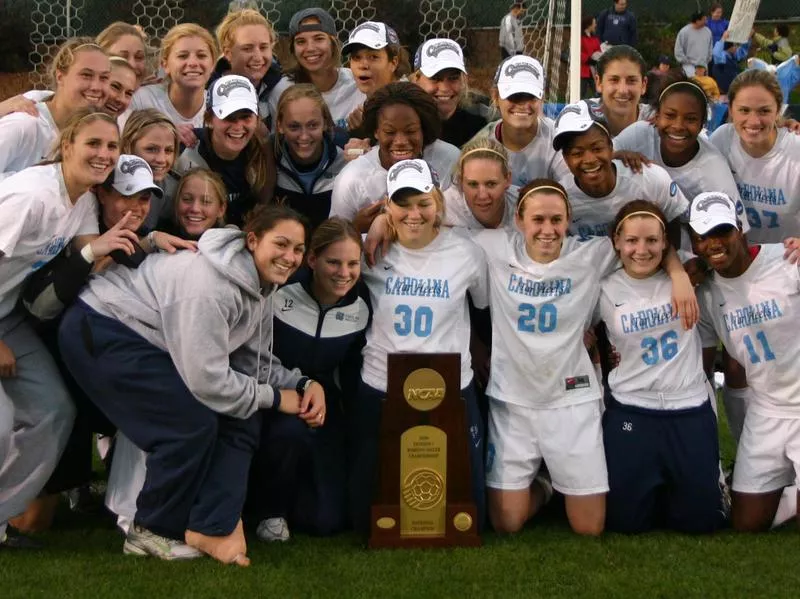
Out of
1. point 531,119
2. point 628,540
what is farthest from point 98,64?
point 628,540

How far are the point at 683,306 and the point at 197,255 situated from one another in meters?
1.91

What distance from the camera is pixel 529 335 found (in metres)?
4.48

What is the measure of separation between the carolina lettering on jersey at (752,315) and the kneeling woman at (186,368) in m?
1.80

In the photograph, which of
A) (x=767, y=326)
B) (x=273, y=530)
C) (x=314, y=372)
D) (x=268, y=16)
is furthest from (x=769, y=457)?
(x=268, y=16)

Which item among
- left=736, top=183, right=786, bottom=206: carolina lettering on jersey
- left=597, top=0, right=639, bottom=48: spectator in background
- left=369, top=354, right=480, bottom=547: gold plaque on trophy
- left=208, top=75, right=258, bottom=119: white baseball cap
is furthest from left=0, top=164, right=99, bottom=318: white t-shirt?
left=597, top=0, right=639, bottom=48: spectator in background

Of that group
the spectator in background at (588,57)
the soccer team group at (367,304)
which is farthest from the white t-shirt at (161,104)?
the spectator in background at (588,57)

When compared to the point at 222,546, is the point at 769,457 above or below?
above

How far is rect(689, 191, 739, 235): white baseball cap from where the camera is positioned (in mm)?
4359

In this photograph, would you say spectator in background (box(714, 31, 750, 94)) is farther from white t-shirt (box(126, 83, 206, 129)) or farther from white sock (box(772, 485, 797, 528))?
white sock (box(772, 485, 797, 528))

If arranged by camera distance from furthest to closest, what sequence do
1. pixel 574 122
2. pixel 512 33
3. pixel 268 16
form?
pixel 512 33
pixel 268 16
pixel 574 122

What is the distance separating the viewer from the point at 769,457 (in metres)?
4.50

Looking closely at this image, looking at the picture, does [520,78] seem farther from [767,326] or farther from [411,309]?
[767,326]

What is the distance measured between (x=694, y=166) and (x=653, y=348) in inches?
36.3

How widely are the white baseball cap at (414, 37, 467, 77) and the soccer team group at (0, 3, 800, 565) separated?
205 millimetres
